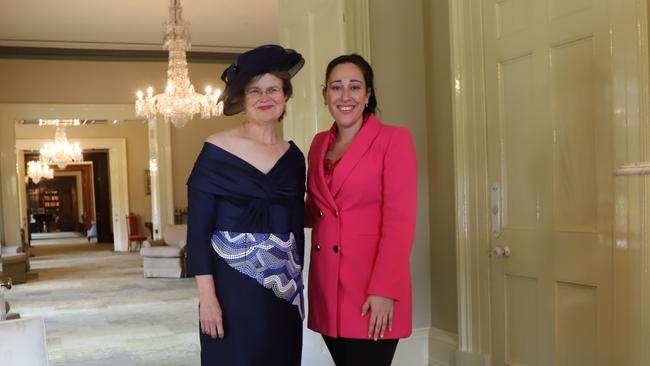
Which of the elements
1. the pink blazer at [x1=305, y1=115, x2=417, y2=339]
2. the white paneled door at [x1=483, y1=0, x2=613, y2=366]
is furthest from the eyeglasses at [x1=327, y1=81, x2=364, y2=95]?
the white paneled door at [x1=483, y1=0, x2=613, y2=366]

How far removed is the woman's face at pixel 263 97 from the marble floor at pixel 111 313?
9.55ft

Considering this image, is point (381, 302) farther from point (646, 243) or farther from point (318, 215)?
point (646, 243)

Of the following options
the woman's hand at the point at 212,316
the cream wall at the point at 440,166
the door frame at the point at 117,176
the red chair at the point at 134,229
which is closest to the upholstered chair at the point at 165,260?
the red chair at the point at 134,229

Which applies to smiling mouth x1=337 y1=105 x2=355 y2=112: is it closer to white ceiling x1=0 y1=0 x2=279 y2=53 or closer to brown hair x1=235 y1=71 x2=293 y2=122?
brown hair x1=235 y1=71 x2=293 y2=122

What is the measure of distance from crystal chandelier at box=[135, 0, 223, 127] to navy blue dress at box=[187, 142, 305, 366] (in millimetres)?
5057

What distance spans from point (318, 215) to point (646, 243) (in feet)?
3.10

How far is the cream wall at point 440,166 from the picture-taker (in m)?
3.60

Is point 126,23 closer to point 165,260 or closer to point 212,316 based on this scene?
point 165,260

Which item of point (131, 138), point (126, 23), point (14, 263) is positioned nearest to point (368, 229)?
point (126, 23)

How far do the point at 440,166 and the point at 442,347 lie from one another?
1.08 meters

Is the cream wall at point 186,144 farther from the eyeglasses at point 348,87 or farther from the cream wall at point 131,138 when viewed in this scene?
the eyeglasses at point 348,87

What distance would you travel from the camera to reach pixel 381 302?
6.10 ft

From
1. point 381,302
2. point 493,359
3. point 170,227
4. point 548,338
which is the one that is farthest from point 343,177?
point 170,227

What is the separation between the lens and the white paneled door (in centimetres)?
249
